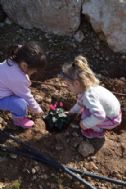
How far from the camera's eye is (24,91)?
182 inches

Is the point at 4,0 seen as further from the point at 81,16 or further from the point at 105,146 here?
the point at 105,146

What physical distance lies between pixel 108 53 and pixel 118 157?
1.42m

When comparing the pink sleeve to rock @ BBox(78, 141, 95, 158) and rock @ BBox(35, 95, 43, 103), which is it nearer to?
rock @ BBox(35, 95, 43, 103)

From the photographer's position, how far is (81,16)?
18.9ft

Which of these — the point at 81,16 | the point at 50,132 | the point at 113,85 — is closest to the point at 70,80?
the point at 50,132

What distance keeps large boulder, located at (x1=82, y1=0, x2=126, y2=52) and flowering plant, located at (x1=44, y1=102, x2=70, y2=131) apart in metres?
1.20

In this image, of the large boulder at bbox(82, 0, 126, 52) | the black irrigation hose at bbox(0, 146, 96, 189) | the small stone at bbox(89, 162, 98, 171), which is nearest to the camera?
the black irrigation hose at bbox(0, 146, 96, 189)

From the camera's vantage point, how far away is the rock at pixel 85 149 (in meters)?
4.71

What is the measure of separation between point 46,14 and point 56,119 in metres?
1.41

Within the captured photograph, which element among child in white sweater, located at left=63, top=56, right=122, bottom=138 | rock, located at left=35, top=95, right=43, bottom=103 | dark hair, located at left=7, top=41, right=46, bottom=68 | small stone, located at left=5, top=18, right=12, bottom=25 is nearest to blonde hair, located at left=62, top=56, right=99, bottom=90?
child in white sweater, located at left=63, top=56, right=122, bottom=138

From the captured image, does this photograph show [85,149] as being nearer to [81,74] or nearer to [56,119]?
[56,119]

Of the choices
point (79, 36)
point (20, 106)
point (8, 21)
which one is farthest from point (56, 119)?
point (8, 21)

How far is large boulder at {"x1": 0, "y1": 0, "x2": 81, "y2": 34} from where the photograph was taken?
563 cm

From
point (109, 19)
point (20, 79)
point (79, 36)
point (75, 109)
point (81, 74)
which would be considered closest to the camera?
point (81, 74)
